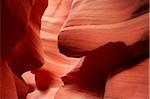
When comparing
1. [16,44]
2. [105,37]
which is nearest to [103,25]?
[105,37]

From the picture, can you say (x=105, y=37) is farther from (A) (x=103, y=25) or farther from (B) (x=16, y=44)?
(B) (x=16, y=44)

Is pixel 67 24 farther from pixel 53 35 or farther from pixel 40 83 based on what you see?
pixel 53 35

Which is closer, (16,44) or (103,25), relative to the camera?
(103,25)

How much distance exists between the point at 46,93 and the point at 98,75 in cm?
39

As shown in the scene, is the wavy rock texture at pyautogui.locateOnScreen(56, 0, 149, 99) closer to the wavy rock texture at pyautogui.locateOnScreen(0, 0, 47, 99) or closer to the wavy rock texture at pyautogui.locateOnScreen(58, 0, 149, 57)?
the wavy rock texture at pyautogui.locateOnScreen(58, 0, 149, 57)

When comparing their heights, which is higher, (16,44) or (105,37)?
(105,37)

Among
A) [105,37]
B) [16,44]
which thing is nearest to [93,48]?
[105,37]

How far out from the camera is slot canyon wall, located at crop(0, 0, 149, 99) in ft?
3.19

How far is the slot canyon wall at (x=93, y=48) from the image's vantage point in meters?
0.97

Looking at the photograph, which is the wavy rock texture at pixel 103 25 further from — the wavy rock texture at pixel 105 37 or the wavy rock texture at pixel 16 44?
the wavy rock texture at pixel 16 44

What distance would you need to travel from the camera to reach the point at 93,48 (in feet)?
3.46

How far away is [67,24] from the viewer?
45.5 inches

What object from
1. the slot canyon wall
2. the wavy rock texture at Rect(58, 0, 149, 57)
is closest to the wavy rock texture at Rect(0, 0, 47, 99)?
the slot canyon wall

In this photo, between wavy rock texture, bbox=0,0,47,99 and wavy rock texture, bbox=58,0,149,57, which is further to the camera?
wavy rock texture, bbox=0,0,47,99
